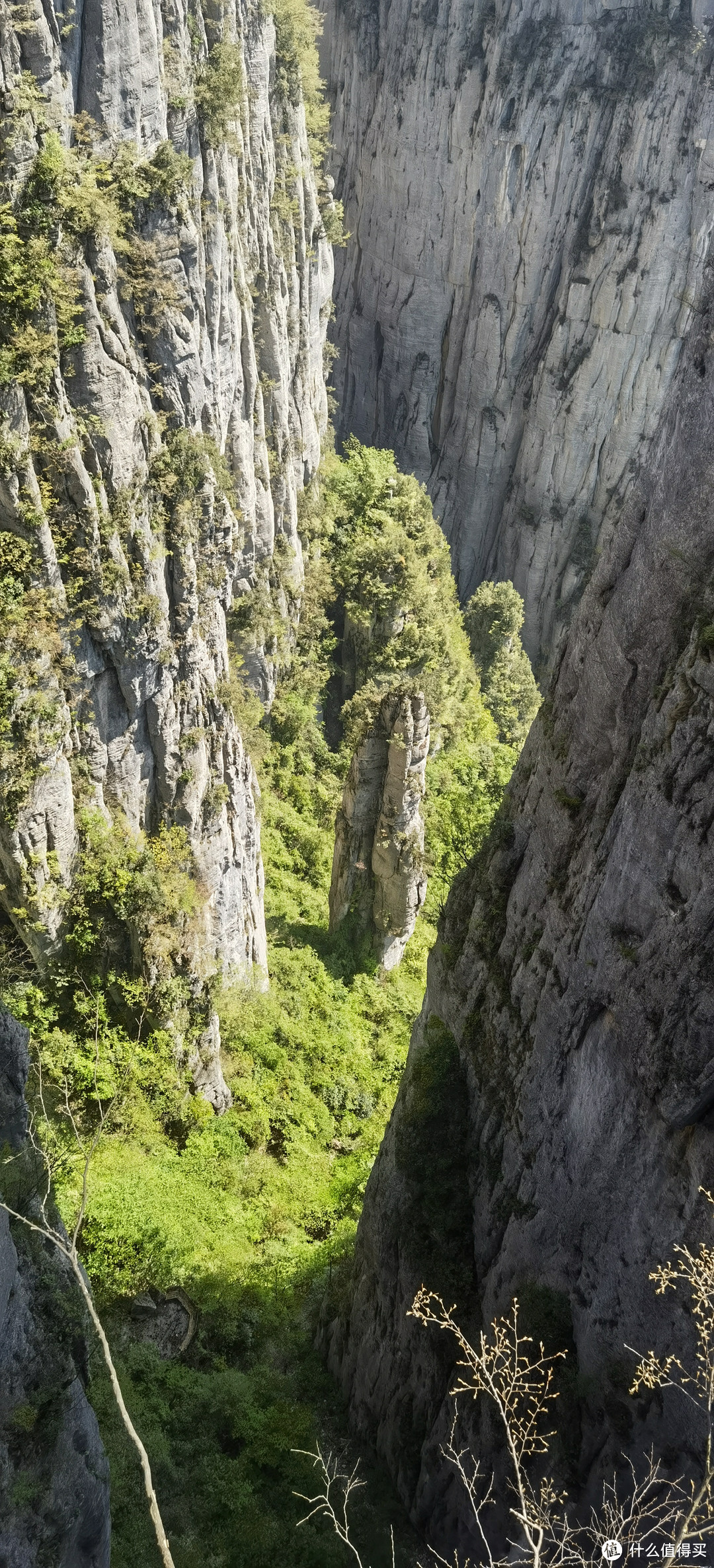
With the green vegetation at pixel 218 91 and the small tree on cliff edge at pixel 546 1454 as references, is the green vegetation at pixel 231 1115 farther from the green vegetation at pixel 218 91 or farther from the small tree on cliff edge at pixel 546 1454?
the green vegetation at pixel 218 91

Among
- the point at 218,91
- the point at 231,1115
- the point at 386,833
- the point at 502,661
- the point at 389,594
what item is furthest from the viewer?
the point at 502,661

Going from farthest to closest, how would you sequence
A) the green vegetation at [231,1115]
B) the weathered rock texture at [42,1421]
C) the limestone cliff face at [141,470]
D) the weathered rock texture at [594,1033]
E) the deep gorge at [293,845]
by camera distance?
the limestone cliff face at [141,470] < the green vegetation at [231,1115] < the deep gorge at [293,845] < the weathered rock texture at [594,1033] < the weathered rock texture at [42,1421]

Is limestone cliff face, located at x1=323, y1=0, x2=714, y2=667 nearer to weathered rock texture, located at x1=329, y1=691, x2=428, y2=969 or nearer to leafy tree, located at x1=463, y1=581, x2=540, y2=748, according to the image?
leafy tree, located at x1=463, y1=581, x2=540, y2=748

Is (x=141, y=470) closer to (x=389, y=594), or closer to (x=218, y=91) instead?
(x=218, y=91)

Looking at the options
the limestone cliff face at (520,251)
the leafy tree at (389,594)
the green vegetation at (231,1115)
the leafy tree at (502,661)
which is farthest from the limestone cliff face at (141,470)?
the limestone cliff face at (520,251)

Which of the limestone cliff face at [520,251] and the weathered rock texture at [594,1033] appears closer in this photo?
the weathered rock texture at [594,1033]

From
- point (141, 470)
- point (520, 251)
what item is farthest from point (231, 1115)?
point (520, 251)
